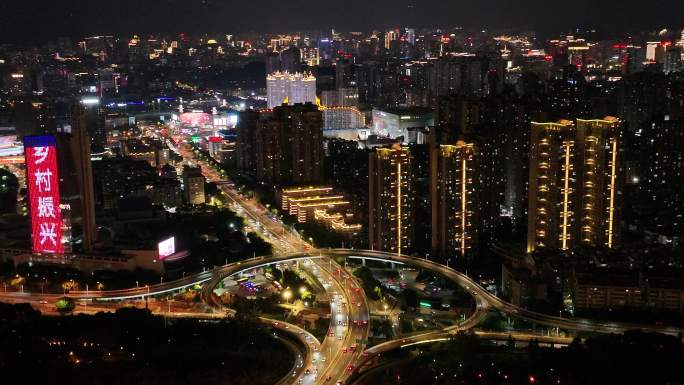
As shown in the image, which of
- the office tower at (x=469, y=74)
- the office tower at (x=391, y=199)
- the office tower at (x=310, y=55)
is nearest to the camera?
the office tower at (x=391, y=199)

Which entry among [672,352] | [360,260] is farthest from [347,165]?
[672,352]

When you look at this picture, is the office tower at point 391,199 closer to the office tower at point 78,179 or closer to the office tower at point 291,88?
the office tower at point 78,179

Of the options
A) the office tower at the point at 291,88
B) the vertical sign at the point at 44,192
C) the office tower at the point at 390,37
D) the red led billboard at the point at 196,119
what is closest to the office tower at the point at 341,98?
the office tower at the point at 291,88

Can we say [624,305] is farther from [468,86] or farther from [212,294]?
[468,86]

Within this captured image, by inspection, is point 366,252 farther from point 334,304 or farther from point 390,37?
point 390,37

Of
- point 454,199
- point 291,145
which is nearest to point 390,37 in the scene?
point 291,145

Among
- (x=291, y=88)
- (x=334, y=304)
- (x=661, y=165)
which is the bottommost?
(x=334, y=304)
